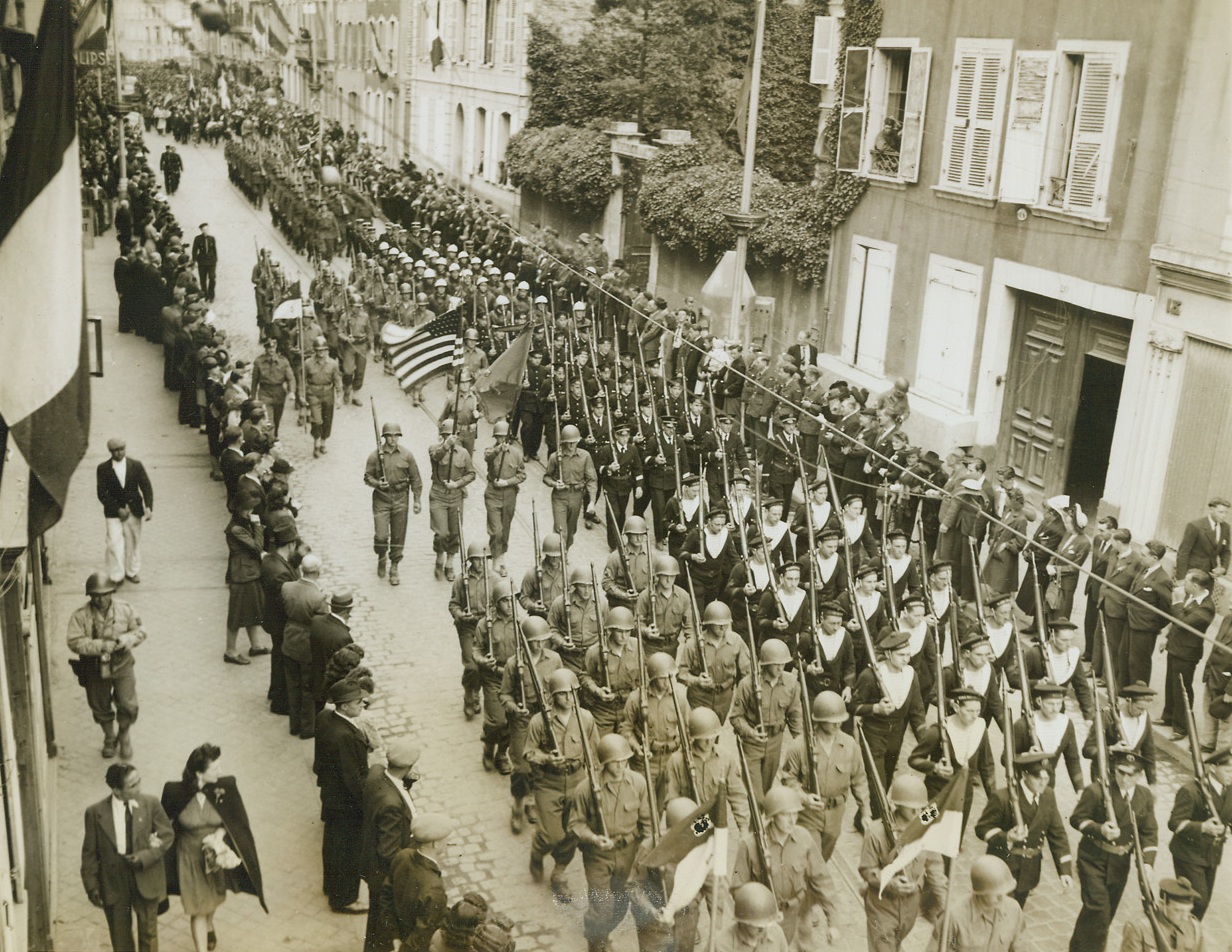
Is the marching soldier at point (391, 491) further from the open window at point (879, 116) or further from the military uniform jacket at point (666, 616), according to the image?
the open window at point (879, 116)

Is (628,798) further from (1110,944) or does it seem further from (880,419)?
(880,419)

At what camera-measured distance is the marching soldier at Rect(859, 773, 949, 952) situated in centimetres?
770

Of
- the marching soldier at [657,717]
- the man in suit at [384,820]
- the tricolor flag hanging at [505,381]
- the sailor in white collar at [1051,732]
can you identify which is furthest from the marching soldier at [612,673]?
the tricolor flag hanging at [505,381]

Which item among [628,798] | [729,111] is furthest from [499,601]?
[729,111]

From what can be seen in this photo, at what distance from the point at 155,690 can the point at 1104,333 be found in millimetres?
11704

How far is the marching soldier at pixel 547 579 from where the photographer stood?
1149 centimetres

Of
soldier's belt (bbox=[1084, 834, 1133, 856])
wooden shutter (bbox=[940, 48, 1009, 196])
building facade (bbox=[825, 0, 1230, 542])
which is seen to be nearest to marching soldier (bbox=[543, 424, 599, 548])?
building facade (bbox=[825, 0, 1230, 542])

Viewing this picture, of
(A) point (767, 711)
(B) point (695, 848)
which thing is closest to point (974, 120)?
(A) point (767, 711)

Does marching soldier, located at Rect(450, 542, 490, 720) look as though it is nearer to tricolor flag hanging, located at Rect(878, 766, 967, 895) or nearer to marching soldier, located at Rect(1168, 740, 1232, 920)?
tricolor flag hanging, located at Rect(878, 766, 967, 895)

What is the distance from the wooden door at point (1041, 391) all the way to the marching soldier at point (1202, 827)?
31.7 ft

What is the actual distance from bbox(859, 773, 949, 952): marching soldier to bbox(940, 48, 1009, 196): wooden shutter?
1221cm

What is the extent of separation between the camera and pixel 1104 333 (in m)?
16.5

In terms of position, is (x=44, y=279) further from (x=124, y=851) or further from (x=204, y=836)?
(x=204, y=836)

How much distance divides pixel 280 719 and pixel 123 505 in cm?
294
